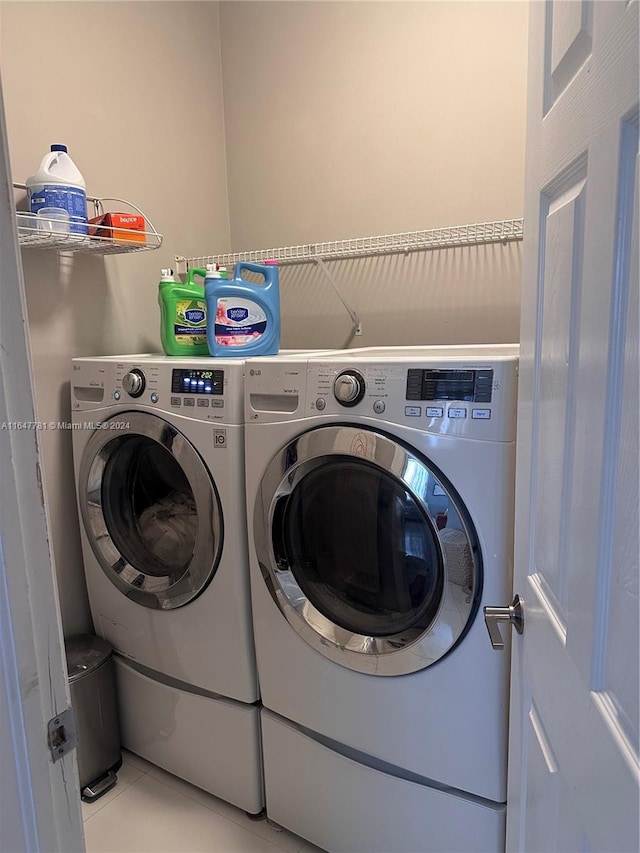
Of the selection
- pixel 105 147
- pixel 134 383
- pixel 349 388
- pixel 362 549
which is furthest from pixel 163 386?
pixel 105 147

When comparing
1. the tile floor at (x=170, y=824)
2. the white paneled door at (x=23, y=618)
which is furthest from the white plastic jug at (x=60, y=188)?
the tile floor at (x=170, y=824)

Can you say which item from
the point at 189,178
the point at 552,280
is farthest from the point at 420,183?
the point at 552,280


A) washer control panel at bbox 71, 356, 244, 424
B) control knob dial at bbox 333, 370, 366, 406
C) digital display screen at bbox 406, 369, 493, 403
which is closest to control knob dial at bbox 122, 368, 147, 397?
washer control panel at bbox 71, 356, 244, 424

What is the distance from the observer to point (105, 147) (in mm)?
1947

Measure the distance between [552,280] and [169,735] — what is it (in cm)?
170

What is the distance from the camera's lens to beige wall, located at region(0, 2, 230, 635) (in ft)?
5.74

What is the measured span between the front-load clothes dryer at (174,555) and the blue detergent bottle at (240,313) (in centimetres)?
14

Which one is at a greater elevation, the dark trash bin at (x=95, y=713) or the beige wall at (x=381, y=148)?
the beige wall at (x=381, y=148)

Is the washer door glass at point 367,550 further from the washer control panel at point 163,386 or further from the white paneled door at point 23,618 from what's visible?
the white paneled door at point 23,618

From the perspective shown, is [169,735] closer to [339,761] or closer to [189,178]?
[339,761]

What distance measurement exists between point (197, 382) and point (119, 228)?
0.57 metres

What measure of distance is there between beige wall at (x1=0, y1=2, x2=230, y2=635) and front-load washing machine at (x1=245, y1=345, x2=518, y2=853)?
76 cm

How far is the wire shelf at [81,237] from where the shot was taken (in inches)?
61.8

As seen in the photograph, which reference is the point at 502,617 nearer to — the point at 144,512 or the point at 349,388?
the point at 349,388
